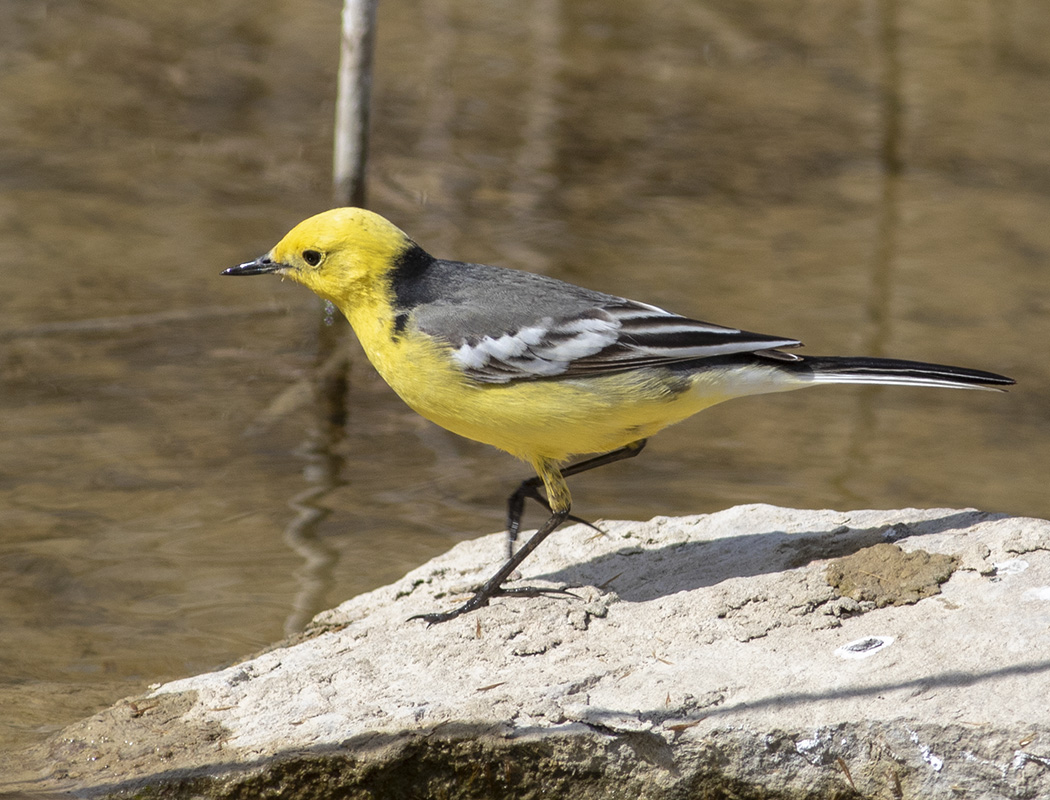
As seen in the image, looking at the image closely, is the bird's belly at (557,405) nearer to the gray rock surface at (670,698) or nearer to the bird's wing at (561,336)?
the bird's wing at (561,336)

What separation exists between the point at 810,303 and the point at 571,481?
3856mm

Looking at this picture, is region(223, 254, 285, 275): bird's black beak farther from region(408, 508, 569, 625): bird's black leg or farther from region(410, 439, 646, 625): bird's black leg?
region(408, 508, 569, 625): bird's black leg

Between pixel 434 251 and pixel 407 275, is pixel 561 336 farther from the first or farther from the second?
pixel 434 251

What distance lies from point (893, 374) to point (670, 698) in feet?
5.51

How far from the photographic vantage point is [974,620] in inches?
180

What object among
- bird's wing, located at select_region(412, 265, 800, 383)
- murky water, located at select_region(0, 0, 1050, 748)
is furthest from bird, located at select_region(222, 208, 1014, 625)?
murky water, located at select_region(0, 0, 1050, 748)

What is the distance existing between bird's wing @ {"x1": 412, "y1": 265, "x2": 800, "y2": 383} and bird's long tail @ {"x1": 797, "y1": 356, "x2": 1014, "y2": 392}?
122 mm

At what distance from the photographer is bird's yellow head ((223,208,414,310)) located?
544cm

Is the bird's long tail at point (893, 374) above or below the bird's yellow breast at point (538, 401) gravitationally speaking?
above

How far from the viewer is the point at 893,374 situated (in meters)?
5.14

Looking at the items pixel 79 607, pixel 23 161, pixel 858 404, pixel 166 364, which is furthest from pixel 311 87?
pixel 79 607

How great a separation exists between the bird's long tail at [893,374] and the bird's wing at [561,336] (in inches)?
4.8

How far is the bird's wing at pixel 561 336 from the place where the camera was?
519cm

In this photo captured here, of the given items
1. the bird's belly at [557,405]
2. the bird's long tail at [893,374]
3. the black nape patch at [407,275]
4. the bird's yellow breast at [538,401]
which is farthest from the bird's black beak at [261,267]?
the bird's long tail at [893,374]
